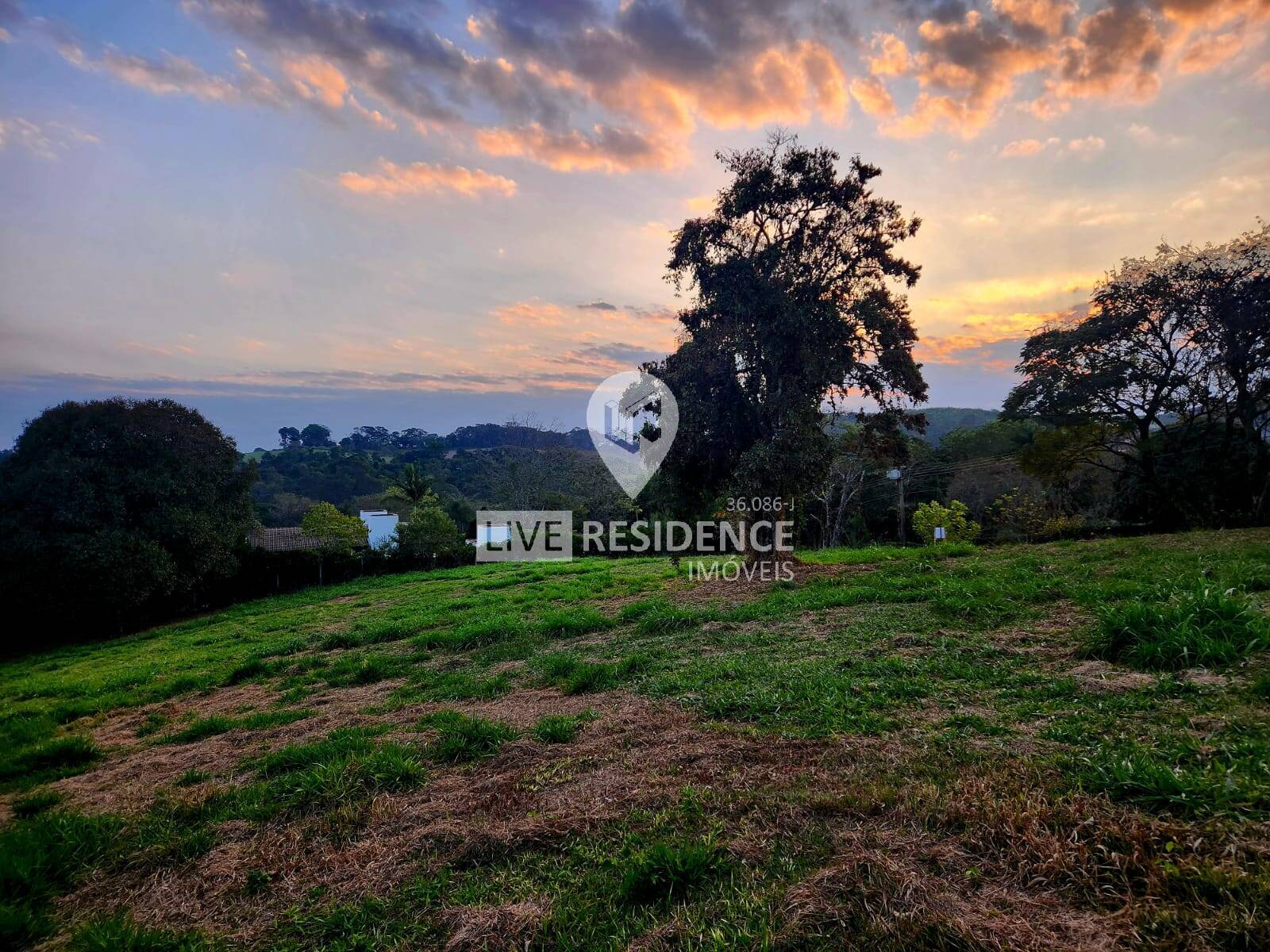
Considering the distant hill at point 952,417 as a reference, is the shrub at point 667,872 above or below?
below

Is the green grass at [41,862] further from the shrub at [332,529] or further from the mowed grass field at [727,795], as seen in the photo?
the shrub at [332,529]

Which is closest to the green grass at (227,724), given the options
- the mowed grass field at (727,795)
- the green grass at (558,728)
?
the mowed grass field at (727,795)

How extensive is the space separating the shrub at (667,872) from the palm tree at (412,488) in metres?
43.1

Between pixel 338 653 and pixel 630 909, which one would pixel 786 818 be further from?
pixel 338 653

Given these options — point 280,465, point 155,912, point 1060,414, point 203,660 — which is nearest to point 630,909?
point 155,912

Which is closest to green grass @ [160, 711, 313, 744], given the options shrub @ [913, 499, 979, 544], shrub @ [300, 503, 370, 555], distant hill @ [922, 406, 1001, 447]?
shrub @ [300, 503, 370, 555]

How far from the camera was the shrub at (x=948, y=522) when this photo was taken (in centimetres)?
2341

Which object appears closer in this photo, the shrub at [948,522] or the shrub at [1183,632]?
the shrub at [1183,632]

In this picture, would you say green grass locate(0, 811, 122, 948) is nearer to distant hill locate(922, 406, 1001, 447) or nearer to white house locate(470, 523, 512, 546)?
white house locate(470, 523, 512, 546)

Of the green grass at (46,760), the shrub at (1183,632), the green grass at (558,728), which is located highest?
the shrub at (1183,632)

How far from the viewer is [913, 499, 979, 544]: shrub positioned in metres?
23.4

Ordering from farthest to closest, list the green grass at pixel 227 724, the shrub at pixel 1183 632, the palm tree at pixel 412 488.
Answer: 1. the palm tree at pixel 412 488
2. the green grass at pixel 227 724
3. the shrub at pixel 1183 632

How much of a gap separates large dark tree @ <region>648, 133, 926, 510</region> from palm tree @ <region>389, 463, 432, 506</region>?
35876 millimetres

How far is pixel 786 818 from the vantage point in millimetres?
2684
